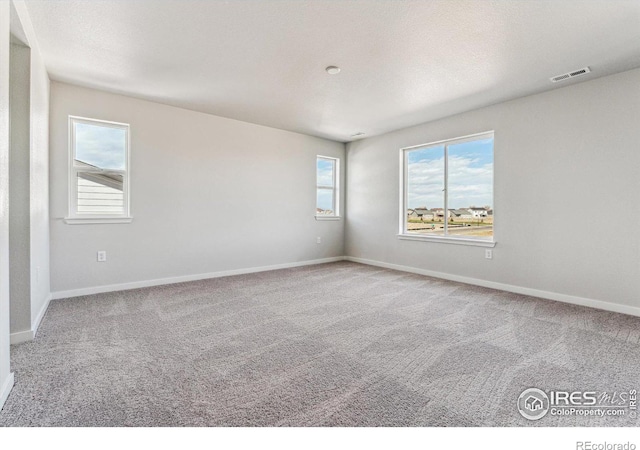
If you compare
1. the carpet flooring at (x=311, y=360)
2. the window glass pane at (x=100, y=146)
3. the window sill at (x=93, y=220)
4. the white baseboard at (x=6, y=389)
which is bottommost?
the carpet flooring at (x=311, y=360)

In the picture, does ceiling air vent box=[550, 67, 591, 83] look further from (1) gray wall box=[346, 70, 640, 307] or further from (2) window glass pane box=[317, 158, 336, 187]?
(2) window glass pane box=[317, 158, 336, 187]

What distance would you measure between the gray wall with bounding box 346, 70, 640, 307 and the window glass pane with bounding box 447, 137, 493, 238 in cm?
18

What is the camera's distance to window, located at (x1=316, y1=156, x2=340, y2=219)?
6012 millimetres

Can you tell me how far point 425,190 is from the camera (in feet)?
16.6

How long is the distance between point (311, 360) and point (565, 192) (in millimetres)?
3417

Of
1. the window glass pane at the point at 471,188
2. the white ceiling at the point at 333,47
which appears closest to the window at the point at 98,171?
the white ceiling at the point at 333,47

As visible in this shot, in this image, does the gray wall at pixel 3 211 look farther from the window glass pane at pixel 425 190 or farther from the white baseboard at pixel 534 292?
the window glass pane at pixel 425 190

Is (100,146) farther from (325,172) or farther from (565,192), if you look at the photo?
(565,192)

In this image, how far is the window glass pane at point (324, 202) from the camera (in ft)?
19.7

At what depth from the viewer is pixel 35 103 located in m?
2.64

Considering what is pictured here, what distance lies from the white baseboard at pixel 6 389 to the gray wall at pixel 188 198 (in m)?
2.15

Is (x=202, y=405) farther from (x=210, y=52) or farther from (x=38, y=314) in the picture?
(x=210, y=52)

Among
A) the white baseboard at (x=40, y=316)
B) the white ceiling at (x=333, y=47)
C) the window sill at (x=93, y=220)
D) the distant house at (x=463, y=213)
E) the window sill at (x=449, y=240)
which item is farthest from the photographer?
A: the distant house at (x=463, y=213)
